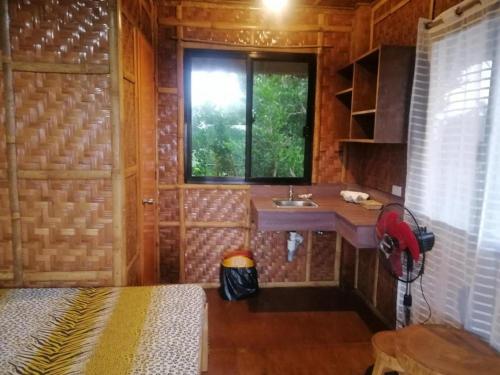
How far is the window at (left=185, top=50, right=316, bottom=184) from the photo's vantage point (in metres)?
3.40

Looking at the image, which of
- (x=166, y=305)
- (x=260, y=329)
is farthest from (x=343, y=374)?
(x=166, y=305)

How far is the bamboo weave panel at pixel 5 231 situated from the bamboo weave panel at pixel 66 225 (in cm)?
7

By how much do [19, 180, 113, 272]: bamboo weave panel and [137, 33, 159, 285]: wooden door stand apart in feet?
1.82

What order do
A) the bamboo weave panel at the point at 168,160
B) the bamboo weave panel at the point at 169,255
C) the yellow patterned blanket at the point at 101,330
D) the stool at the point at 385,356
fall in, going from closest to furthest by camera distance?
the yellow patterned blanket at the point at 101,330, the stool at the point at 385,356, the bamboo weave panel at the point at 168,160, the bamboo weave panel at the point at 169,255

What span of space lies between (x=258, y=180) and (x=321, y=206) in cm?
79

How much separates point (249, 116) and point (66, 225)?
6.54ft

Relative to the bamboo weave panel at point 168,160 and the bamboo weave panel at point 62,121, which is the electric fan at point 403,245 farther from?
the bamboo weave panel at point 168,160

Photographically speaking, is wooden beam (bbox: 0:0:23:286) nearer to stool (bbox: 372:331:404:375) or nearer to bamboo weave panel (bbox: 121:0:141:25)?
bamboo weave panel (bbox: 121:0:141:25)

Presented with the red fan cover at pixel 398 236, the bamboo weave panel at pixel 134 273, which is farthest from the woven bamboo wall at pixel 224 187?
the red fan cover at pixel 398 236

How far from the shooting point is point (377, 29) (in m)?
3.08

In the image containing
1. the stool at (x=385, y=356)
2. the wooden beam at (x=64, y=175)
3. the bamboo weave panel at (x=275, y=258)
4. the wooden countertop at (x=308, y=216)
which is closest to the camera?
the stool at (x=385, y=356)

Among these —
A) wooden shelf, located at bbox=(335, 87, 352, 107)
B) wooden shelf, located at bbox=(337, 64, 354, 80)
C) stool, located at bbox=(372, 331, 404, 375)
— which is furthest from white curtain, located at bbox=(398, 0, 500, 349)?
wooden shelf, located at bbox=(335, 87, 352, 107)

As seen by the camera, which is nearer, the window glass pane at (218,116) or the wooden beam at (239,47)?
the wooden beam at (239,47)

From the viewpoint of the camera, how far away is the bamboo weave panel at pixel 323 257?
3.67 metres
